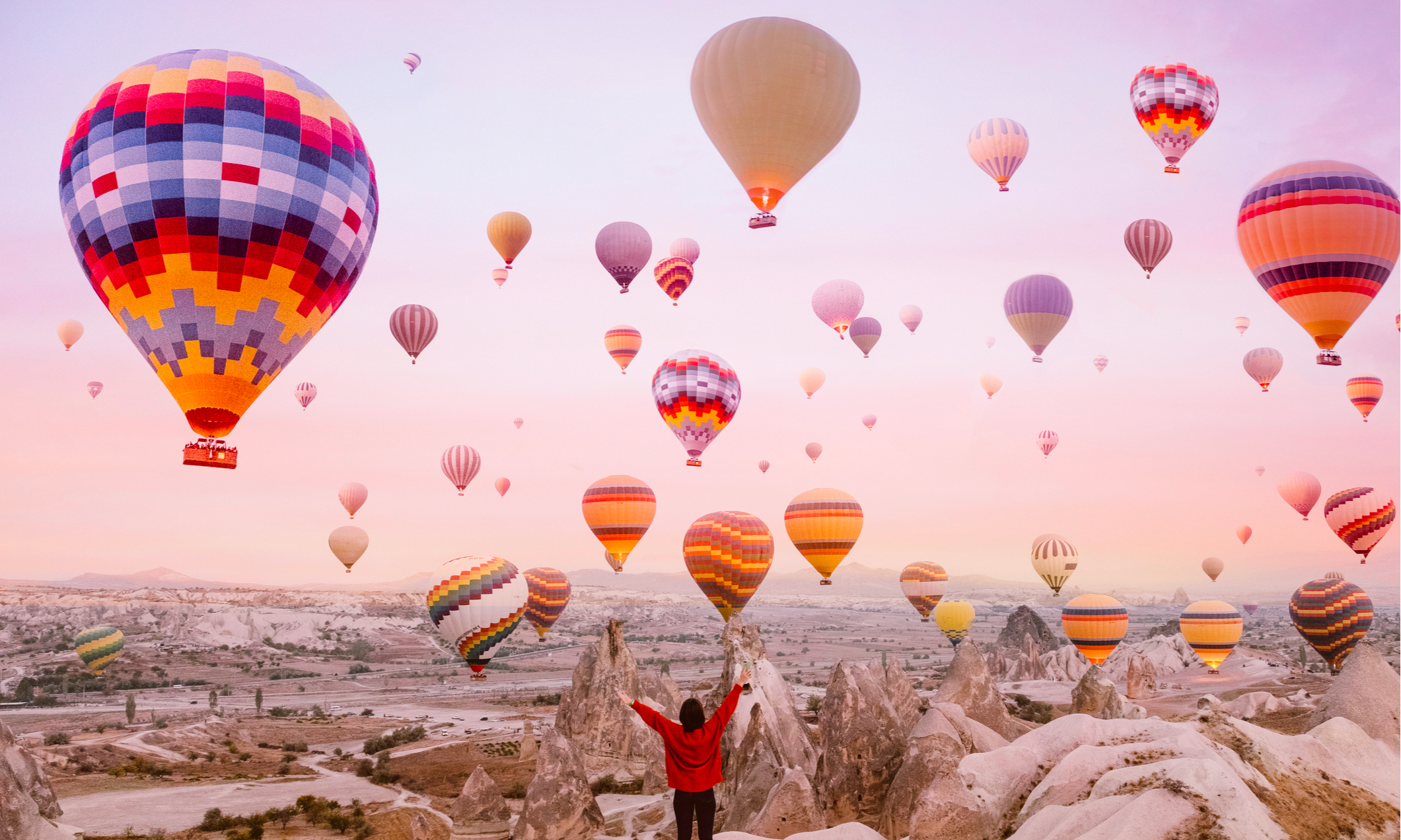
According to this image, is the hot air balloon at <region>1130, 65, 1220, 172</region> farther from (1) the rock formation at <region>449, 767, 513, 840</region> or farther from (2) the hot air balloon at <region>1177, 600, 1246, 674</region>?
(1) the rock formation at <region>449, 767, 513, 840</region>

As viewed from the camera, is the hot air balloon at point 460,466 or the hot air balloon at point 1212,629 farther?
the hot air balloon at point 460,466

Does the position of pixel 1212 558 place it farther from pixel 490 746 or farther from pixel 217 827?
pixel 217 827

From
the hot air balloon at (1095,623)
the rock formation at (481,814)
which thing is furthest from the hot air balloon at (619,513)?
the hot air balloon at (1095,623)

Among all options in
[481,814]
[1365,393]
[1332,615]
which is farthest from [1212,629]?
[481,814]

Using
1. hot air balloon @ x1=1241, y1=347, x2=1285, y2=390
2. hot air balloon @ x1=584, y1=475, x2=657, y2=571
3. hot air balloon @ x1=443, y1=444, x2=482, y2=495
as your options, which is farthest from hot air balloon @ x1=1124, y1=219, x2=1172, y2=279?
hot air balloon @ x1=443, y1=444, x2=482, y2=495

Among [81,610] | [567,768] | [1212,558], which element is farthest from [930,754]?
[81,610]

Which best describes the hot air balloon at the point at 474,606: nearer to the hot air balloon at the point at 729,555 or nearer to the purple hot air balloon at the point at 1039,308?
the hot air balloon at the point at 729,555
